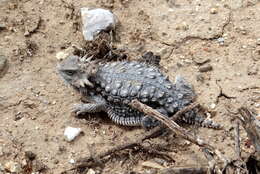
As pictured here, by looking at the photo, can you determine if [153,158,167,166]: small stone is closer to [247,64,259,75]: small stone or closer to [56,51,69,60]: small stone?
[247,64,259,75]: small stone

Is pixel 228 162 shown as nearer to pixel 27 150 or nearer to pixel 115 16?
pixel 27 150

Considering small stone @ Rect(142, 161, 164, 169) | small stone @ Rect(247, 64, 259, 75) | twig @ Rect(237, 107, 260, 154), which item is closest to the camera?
twig @ Rect(237, 107, 260, 154)

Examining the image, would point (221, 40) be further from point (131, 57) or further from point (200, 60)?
point (131, 57)

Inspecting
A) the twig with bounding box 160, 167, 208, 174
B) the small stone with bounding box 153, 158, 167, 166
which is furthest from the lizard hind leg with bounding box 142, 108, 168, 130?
the twig with bounding box 160, 167, 208, 174

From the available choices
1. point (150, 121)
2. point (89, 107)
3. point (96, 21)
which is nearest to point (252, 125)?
point (150, 121)

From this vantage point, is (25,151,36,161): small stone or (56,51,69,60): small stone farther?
(56,51,69,60): small stone

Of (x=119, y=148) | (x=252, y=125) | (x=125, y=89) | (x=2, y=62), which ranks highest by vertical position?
(x=252, y=125)

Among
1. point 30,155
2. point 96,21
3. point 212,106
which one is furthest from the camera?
point 96,21
